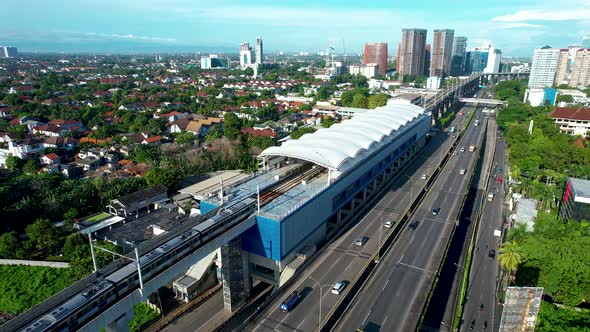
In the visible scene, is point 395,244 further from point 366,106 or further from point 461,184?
point 366,106

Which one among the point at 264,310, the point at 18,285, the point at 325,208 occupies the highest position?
the point at 325,208

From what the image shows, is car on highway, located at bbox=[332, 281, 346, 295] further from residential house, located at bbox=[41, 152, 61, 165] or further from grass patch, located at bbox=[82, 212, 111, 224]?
residential house, located at bbox=[41, 152, 61, 165]

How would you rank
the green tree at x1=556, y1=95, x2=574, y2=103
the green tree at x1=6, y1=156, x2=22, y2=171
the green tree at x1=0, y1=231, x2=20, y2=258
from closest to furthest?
the green tree at x1=0, y1=231, x2=20, y2=258
the green tree at x1=6, y1=156, x2=22, y2=171
the green tree at x1=556, y1=95, x2=574, y2=103

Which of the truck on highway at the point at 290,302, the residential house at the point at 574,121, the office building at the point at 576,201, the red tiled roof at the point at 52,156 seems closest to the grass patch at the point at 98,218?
the red tiled roof at the point at 52,156

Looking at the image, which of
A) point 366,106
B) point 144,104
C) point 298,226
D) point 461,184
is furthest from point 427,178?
point 144,104

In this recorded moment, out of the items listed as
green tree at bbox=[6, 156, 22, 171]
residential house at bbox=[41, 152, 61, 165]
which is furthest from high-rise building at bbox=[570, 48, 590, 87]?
green tree at bbox=[6, 156, 22, 171]

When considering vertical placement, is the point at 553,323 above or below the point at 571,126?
below
